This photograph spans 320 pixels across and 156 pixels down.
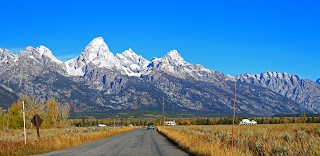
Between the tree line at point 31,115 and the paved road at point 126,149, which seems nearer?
the paved road at point 126,149

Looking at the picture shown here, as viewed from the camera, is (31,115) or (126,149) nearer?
(126,149)

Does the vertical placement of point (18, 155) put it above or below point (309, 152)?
below

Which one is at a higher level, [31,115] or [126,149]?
[126,149]

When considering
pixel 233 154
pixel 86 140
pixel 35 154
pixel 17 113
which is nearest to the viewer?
pixel 233 154

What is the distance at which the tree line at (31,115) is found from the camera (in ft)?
429

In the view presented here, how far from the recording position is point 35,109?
136750 mm

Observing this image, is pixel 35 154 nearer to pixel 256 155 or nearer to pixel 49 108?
pixel 256 155

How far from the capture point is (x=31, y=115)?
128250mm

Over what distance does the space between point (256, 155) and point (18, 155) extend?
52.9ft

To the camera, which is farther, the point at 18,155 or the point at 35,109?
the point at 35,109

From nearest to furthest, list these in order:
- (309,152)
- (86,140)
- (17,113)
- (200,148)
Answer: (309,152) → (200,148) → (86,140) → (17,113)

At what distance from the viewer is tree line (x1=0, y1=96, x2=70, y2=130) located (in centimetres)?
13088

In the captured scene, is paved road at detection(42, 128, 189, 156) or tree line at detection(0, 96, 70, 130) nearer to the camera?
paved road at detection(42, 128, 189, 156)

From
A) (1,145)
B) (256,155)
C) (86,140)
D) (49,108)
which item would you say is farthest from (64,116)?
(256,155)
